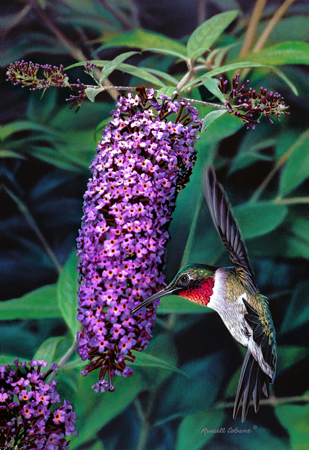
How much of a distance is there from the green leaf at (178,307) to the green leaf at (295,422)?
0.68 meters

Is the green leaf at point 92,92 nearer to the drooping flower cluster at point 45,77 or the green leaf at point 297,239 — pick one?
the drooping flower cluster at point 45,77

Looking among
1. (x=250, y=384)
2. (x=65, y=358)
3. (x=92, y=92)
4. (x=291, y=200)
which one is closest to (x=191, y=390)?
(x=250, y=384)

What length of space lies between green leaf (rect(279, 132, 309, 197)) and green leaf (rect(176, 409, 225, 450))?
1.34 metres

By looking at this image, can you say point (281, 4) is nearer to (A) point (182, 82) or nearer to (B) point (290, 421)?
(A) point (182, 82)

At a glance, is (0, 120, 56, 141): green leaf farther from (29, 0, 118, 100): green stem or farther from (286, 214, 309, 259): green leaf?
(286, 214, 309, 259): green leaf

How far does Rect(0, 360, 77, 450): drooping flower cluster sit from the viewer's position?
5.80 ft

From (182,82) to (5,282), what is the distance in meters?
1.52

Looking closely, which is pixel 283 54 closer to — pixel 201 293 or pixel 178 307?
pixel 201 293

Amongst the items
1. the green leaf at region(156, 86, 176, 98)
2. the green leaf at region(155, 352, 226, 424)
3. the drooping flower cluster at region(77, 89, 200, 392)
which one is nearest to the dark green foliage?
the green leaf at region(155, 352, 226, 424)

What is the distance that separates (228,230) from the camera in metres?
2.05

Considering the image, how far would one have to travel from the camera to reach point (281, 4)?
2145 millimetres

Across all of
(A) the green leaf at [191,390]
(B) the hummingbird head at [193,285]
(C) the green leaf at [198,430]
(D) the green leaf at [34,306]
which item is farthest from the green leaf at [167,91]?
(C) the green leaf at [198,430]

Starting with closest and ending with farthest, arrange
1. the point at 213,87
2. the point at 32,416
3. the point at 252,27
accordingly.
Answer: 1. the point at 32,416
2. the point at 213,87
3. the point at 252,27

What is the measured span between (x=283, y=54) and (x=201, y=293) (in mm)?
1439
